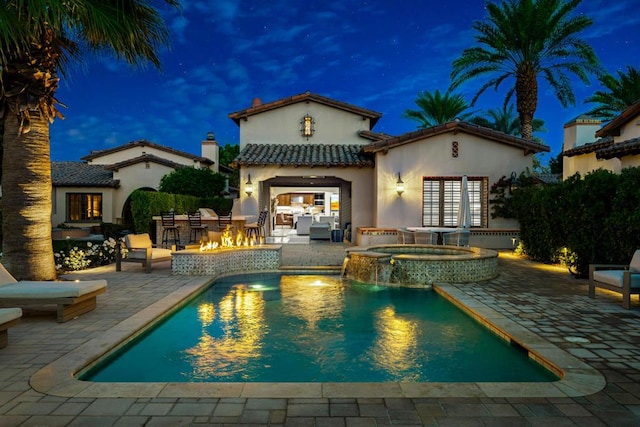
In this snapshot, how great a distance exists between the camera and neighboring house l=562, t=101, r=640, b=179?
12.1 m

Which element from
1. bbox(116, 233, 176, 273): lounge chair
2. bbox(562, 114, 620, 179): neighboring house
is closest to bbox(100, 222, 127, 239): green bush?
bbox(116, 233, 176, 273): lounge chair

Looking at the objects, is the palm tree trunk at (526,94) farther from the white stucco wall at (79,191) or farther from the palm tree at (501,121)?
the white stucco wall at (79,191)

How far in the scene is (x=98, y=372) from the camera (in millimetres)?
4867

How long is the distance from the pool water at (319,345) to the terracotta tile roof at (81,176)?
72.7ft

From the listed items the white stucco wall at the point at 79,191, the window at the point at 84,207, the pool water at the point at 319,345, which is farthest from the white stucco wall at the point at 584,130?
the window at the point at 84,207

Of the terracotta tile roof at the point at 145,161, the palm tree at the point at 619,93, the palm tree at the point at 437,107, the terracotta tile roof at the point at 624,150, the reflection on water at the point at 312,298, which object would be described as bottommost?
the reflection on water at the point at 312,298

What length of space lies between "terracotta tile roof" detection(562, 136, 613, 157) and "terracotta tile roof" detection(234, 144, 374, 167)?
7.73m

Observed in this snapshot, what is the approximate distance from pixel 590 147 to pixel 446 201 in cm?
535

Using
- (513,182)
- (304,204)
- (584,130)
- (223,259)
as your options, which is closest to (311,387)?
(223,259)

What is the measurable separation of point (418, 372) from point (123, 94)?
154 metres

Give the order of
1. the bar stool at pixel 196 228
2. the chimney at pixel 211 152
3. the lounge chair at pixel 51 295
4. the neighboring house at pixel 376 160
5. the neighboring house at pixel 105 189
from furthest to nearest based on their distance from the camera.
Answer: the chimney at pixel 211 152
the neighboring house at pixel 105 189
the neighboring house at pixel 376 160
the bar stool at pixel 196 228
the lounge chair at pixel 51 295

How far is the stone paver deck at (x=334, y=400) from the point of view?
3.48 m

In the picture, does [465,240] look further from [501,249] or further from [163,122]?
[163,122]

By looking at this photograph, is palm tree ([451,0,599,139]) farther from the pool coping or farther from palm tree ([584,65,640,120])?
the pool coping
